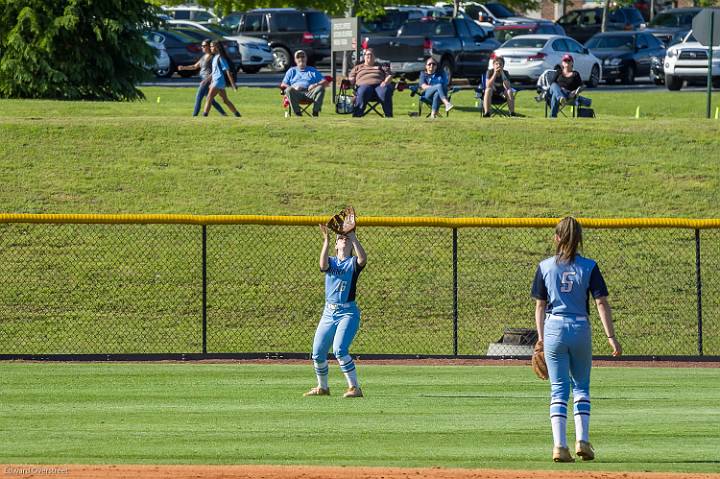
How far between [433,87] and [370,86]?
1.19 meters

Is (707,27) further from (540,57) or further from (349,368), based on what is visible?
(349,368)

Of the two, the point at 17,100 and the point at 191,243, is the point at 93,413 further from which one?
the point at 17,100

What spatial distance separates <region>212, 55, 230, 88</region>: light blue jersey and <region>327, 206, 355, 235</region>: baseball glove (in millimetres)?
13648

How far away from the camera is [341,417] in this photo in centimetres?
1095

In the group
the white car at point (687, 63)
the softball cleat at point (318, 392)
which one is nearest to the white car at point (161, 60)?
the white car at point (687, 63)

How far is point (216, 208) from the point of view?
1938 centimetres

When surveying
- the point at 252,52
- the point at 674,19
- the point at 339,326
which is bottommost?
the point at 339,326

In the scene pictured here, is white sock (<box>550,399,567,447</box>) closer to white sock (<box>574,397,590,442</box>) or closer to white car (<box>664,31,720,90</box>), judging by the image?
white sock (<box>574,397,590,442</box>)

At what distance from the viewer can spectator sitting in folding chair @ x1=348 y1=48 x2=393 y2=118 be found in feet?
79.0

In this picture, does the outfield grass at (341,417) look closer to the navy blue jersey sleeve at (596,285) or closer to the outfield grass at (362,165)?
the navy blue jersey sleeve at (596,285)

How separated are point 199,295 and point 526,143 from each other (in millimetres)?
7381

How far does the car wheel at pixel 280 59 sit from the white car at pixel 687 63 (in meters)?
13.3

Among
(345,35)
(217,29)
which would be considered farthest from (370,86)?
(217,29)

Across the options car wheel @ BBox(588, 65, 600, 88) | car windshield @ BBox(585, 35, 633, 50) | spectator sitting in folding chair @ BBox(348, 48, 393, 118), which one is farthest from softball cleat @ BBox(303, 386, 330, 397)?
car windshield @ BBox(585, 35, 633, 50)
